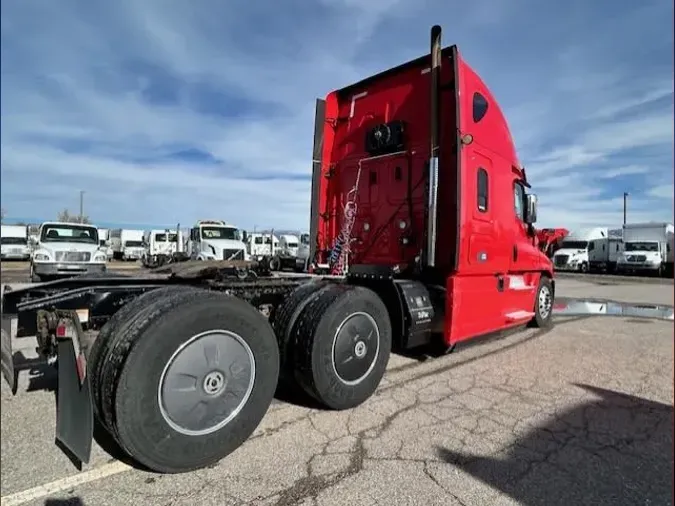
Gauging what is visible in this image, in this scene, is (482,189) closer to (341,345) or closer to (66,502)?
(341,345)

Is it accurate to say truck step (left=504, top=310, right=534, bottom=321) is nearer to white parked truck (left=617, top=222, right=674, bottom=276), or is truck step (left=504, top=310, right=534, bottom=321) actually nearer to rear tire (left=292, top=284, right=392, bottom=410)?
rear tire (left=292, top=284, right=392, bottom=410)

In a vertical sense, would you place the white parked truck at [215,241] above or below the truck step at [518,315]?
above

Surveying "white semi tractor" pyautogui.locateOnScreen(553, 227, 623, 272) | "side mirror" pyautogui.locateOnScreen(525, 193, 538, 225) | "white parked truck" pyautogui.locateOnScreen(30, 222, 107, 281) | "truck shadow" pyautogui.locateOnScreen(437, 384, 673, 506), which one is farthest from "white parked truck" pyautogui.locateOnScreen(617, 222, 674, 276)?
"white parked truck" pyautogui.locateOnScreen(30, 222, 107, 281)

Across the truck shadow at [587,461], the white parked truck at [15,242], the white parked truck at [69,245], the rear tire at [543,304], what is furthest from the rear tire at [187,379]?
the white parked truck at [15,242]

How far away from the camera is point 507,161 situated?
20.6 feet

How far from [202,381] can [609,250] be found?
36.0 metres

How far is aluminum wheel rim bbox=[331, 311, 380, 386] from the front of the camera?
4008 mm

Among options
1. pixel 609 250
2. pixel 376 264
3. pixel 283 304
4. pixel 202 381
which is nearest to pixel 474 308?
pixel 376 264

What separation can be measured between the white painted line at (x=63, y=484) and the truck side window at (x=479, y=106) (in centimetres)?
495

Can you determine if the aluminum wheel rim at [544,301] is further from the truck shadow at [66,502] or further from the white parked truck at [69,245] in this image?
the white parked truck at [69,245]

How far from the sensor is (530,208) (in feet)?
22.6

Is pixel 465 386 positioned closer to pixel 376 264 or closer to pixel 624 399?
pixel 624 399

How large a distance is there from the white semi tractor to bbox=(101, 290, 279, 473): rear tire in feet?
106

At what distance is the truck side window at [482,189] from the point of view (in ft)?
18.1
